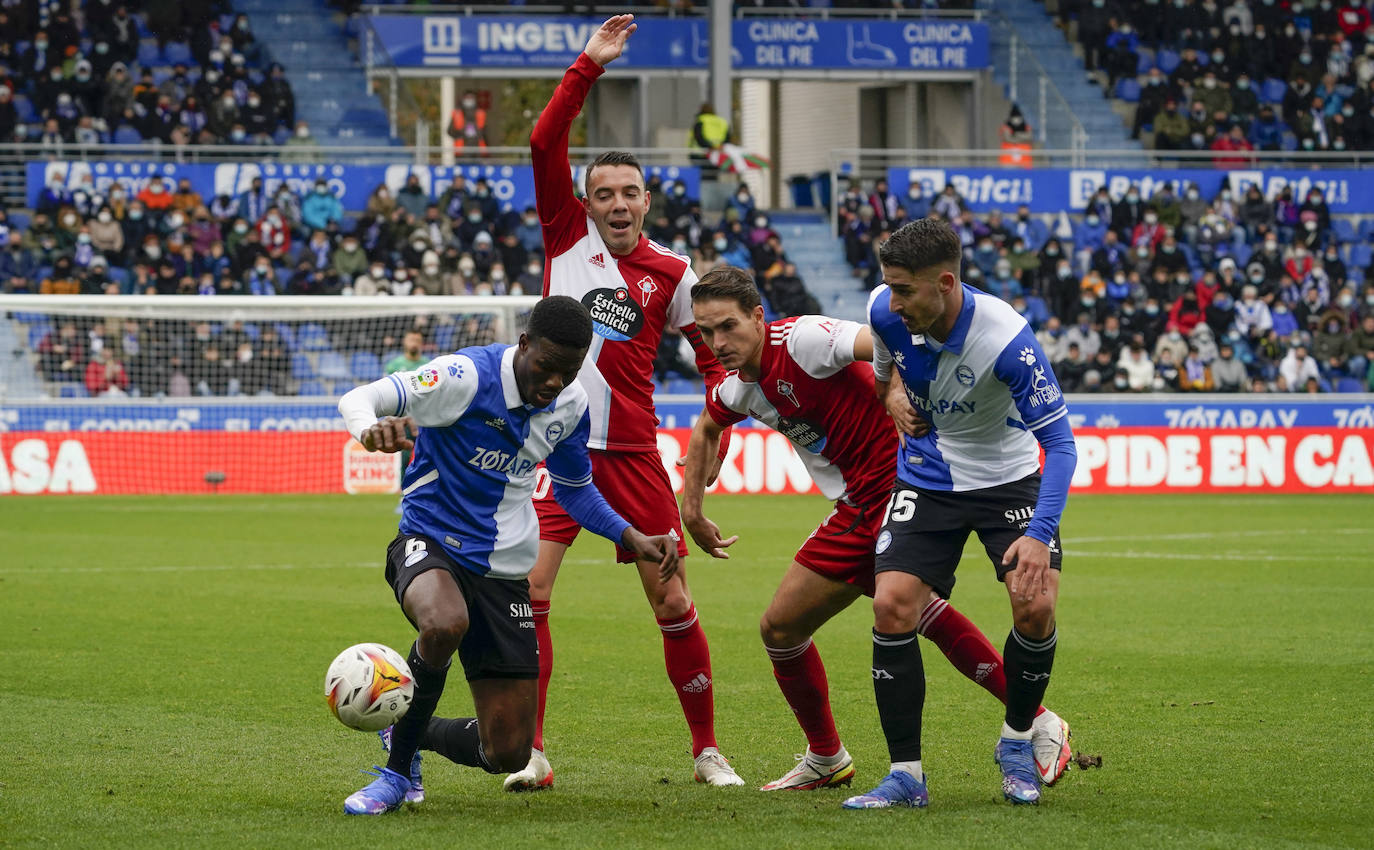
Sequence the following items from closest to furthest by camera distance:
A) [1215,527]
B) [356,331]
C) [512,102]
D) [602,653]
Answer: [602,653] → [1215,527] → [356,331] → [512,102]

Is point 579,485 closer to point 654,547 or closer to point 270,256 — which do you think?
point 654,547

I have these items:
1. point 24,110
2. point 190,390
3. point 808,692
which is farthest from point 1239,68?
point 808,692

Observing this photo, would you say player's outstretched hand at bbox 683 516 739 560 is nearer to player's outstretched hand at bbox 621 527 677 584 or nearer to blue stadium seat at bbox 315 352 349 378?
player's outstretched hand at bbox 621 527 677 584

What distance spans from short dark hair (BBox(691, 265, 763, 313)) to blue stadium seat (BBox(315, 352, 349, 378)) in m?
17.3

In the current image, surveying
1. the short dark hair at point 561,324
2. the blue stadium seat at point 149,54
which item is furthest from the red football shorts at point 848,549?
the blue stadium seat at point 149,54

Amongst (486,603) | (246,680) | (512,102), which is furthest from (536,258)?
(512,102)

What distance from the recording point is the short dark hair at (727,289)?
6051 millimetres

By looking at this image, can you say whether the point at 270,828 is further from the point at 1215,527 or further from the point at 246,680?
the point at 1215,527

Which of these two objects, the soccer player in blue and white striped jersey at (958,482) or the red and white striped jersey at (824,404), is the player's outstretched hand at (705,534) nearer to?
the red and white striped jersey at (824,404)

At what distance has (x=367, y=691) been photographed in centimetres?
552

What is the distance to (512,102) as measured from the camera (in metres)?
52.7

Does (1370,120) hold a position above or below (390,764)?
above

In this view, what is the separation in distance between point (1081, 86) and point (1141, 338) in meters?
10.4

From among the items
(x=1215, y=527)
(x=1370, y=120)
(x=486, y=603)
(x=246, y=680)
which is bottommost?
(x=1215, y=527)
